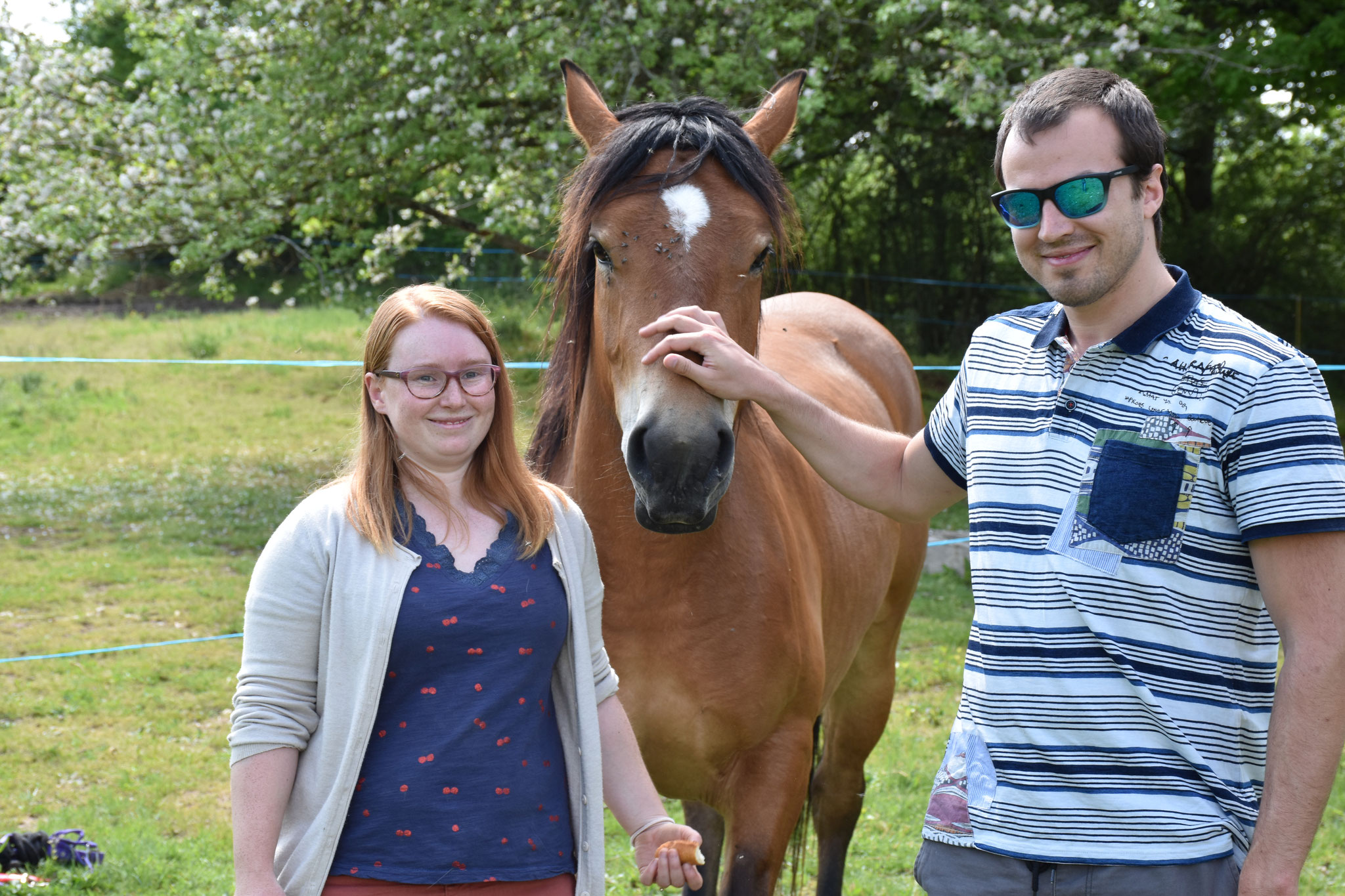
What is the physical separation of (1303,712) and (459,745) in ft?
3.84

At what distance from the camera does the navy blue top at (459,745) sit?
158 centimetres

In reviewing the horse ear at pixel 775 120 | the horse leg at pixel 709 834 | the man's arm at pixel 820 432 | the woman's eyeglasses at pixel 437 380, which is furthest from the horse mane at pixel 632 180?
the horse leg at pixel 709 834

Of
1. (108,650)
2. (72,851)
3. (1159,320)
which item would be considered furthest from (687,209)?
(108,650)

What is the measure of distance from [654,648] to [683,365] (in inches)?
30.3

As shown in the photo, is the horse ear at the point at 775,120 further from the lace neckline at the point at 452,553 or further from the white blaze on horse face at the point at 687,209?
the lace neckline at the point at 452,553

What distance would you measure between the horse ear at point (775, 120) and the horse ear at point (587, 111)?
1.10ft

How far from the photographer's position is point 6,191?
8.52 m

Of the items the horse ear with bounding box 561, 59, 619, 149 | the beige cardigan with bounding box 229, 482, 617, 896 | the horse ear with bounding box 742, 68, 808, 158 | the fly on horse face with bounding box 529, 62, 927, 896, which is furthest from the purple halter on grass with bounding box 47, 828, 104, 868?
the horse ear with bounding box 742, 68, 808, 158

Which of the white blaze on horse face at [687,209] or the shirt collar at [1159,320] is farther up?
the white blaze on horse face at [687,209]

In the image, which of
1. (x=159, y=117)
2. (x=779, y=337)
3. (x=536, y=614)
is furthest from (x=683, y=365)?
(x=159, y=117)

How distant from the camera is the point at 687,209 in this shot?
2191 millimetres

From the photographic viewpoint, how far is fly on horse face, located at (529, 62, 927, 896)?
2094 millimetres

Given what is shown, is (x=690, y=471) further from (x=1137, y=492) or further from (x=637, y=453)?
(x=1137, y=492)

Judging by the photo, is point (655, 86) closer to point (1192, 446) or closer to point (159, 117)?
point (159, 117)
